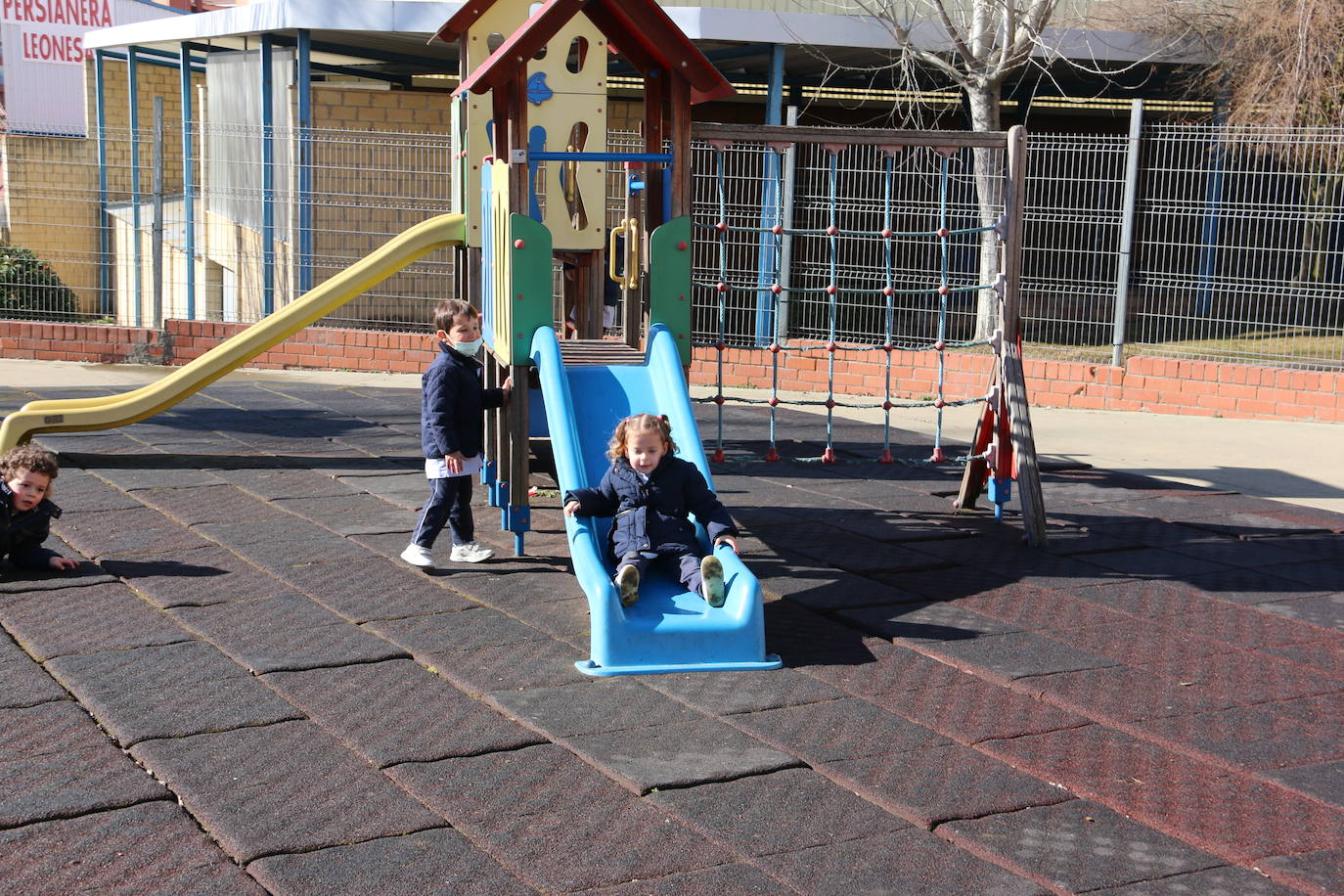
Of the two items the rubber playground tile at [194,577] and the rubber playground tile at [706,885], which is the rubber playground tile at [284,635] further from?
the rubber playground tile at [706,885]

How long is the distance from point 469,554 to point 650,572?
3.94 feet

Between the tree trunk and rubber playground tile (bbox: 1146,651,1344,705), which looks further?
the tree trunk

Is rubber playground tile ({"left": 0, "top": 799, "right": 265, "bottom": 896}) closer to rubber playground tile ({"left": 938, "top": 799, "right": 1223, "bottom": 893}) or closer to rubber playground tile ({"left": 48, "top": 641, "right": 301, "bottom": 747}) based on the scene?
rubber playground tile ({"left": 48, "top": 641, "right": 301, "bottom": 747})

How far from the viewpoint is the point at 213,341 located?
1362 centimetres

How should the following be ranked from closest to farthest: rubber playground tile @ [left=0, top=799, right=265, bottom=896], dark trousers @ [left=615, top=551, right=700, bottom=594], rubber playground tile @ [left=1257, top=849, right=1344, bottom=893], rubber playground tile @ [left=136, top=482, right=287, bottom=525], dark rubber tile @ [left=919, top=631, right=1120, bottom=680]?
1. rubber playground tile @ [left=0, top=799, right=265, bottom=896]
2. rubber playground tile @ [left=1257, top=849, right=1344, bottom=893]
3. dark rubber tile @ [left=919, top=631, right=1120, bottom=680]
4. dark trousers @ [left=615, top=551, right=700, bottom=594]
5. rubber playground tile @ [left=136, top=482, right=287, bottom=525]

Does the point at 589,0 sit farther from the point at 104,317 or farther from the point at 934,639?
the point at 104,317

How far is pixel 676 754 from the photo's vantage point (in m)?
4.20

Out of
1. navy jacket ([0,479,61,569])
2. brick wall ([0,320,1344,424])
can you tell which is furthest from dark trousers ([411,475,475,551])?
brick wall ([0,320,1344,424])

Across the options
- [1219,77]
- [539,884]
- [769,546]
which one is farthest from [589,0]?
[1219,77]

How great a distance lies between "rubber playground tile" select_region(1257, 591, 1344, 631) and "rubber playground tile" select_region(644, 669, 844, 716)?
2.36 m

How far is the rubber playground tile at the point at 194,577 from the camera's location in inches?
227

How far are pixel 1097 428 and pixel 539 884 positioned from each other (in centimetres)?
883

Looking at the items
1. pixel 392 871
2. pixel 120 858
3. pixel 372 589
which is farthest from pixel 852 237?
pixel 120 858

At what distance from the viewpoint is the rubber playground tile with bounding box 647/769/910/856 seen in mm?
3645
